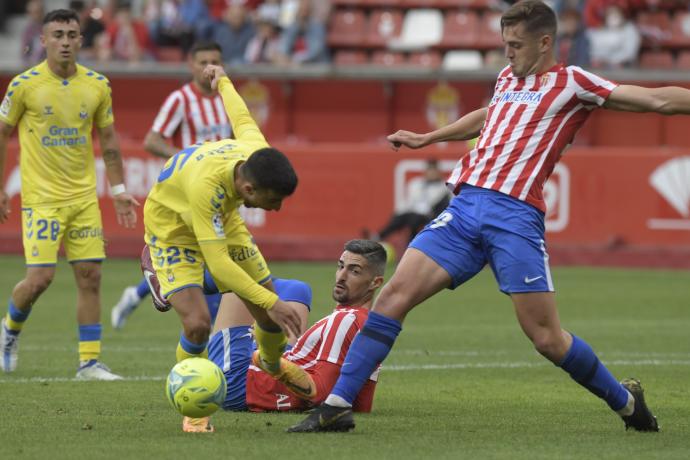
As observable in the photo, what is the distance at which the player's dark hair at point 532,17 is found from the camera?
6.86m

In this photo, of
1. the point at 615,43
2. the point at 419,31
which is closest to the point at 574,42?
the point at 615,43

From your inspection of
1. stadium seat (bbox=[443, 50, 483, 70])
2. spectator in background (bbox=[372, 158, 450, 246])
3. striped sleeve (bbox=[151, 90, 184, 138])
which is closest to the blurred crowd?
stadium seat (bbox=[443, 50, 483, 70])

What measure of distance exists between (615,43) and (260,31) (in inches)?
225

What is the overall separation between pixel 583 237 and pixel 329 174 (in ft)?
12.0

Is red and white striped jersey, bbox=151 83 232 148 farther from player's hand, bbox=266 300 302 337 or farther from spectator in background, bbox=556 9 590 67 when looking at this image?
spectator in background, bbox=556 9 590 67

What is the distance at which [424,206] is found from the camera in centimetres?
1803

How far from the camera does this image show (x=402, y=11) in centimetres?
2344

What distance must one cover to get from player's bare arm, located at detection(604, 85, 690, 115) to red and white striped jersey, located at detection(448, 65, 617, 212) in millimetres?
122

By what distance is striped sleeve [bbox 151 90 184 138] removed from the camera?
11609 mm

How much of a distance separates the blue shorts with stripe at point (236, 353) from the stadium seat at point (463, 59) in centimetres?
1422

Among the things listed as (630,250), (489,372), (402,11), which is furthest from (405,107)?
(489,372)

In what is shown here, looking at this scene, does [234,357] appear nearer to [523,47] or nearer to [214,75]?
[214,75]

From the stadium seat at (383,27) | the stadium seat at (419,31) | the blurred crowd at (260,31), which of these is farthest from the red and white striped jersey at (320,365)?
the stadium seat at (383,27)

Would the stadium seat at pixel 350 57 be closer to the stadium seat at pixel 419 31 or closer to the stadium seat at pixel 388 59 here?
the stadium seat at pixel 388 59
